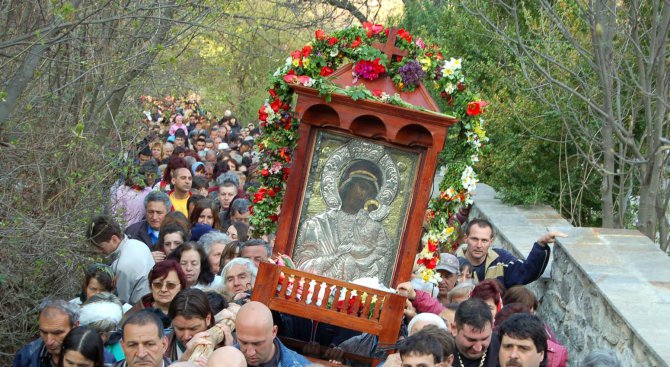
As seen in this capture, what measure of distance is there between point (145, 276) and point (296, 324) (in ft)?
6.82

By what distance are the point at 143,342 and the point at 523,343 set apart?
237 centimetres

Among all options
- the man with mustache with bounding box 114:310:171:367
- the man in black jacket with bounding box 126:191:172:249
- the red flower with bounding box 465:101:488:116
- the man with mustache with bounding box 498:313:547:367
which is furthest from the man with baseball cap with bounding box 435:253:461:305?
A: the man in black jacket with bounding box 126:191:172:249

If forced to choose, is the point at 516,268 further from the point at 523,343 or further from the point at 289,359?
the point at 289,359

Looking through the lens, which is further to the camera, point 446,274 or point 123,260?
point 123,260

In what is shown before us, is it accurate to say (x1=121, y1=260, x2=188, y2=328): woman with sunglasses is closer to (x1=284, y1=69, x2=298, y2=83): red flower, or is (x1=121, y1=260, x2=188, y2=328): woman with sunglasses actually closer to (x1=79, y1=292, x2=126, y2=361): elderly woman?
(x1=79, y1=292, x2=126, y2=361): elderly woman

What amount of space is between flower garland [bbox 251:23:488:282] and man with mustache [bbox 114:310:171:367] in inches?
83.9

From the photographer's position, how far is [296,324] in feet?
29.8

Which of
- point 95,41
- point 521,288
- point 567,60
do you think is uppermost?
point 567,60

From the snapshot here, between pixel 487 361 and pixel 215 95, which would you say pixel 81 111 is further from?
pixel 215 95

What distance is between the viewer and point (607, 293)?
915 centimetres

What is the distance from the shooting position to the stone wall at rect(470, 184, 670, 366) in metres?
8.38

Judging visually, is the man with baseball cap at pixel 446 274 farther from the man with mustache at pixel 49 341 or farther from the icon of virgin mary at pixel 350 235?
the man with mustache at pixel 49 341

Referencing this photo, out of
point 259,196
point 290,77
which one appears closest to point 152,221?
point 259,196

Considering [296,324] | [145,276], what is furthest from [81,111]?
[296,324]
